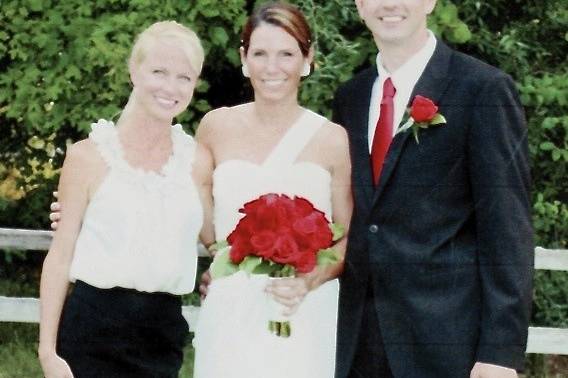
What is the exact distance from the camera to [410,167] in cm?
361

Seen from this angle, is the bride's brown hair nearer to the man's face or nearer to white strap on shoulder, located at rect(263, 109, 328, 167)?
white strap on shoulder, located at rect(263, 109, 328, 167)

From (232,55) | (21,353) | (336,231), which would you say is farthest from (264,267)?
(21,353)

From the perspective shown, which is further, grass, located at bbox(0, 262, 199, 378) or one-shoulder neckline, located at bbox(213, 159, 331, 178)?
grass, located at bbox(0, 262, 199, 378)

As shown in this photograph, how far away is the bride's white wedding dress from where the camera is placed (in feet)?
13.7

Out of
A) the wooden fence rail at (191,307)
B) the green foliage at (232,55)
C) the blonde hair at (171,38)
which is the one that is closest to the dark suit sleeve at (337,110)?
the blonde hair at (171,38)

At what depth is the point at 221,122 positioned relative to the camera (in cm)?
440

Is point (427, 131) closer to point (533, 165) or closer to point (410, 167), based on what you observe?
point (410, 167)

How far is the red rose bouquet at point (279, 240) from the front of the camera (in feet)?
11.8

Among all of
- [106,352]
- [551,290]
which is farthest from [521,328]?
[551,290]

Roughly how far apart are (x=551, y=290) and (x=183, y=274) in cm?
459

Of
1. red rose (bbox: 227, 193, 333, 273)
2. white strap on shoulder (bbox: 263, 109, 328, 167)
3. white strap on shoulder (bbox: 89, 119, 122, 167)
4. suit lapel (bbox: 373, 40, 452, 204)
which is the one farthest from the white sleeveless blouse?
suit lapel (bbox: 373, 40, 452, 204)

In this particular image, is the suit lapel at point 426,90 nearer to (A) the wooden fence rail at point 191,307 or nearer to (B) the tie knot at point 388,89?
(B) the tie knot at point 388,89

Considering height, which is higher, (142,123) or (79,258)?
(142,123)

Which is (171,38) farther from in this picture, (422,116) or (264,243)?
(422,116)
